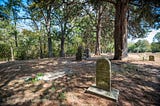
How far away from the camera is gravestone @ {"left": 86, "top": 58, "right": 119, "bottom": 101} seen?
4.61 meters

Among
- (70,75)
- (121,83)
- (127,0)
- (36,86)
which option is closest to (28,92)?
(36,86)

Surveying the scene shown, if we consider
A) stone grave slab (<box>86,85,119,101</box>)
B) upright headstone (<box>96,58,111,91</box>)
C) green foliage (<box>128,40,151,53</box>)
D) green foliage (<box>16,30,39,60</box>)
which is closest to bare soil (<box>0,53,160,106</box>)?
stone grave slab (<box>86,85,119,101</box>)

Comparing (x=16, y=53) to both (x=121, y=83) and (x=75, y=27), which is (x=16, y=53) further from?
(x=121, y=83)

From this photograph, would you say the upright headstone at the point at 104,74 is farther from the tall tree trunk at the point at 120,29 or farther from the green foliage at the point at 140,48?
the green foliage at the point at 140,48

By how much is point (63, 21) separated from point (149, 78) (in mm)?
16230

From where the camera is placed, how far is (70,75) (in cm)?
617

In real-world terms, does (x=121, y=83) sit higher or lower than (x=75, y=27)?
lower

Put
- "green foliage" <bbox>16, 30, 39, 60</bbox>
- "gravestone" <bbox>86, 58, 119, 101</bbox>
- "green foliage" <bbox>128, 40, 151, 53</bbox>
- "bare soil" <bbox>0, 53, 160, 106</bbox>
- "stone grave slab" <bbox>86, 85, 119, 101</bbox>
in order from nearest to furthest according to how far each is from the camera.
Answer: "bare soil" <bbox>0, 53, 160, 106</bbox> < "stone grave slab" <bbox>86, 85, 119, 101</bbox> < "gravestone" <bbox>86, 58, 119, 101</bbox> < "green foliage" <bbox>16, 30, 39, 60</bbox> < "green foliage" <bbox>128, 40, 151, 53</bbox>

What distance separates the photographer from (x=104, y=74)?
479 cm

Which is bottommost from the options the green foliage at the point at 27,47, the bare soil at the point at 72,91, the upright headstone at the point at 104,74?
the bare soil at the point at 72,91

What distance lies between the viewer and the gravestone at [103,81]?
15.1ft

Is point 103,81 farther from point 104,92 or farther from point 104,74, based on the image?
point 104,92

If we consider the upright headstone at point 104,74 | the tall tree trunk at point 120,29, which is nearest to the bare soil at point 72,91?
the upright headstone at point 104,74

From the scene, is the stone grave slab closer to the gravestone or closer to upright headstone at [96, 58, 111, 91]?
the gravestone
